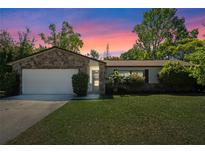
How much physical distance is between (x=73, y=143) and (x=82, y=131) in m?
1.26

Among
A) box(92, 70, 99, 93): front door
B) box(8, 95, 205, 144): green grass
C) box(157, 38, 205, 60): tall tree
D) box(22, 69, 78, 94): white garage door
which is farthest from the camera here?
box(157, 38, 205, 60): tall tree

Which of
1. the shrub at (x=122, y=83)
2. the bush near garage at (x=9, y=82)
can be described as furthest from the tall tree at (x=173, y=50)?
Answer: the bush near garage at (x=9, y=82)

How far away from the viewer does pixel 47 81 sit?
20.3 metres

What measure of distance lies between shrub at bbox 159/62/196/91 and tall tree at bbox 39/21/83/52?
82.5 ft

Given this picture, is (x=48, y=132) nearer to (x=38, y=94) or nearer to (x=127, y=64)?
(x=38, y=94)

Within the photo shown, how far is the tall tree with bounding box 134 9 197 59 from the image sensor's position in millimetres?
39750

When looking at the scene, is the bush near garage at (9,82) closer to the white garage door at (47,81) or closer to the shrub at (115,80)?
the white garage door at (47,81)

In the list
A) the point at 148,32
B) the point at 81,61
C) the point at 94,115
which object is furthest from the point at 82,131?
the point at 148,32

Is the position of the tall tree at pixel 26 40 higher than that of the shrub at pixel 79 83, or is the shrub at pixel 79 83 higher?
the tall tree at pixel 26 40

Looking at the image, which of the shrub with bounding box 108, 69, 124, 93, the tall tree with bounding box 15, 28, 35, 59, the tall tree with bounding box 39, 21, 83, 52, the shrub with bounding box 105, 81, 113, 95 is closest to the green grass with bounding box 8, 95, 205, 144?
the shrub with bounding box 105, 81, 113, 95

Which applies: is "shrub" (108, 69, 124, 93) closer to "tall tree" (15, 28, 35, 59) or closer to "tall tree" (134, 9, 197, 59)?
"tall tree" (134, 9, 197, 59)

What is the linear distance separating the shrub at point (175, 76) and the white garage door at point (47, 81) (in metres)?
7.21

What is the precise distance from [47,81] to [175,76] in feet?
33.0

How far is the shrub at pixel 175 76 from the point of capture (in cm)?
2178
